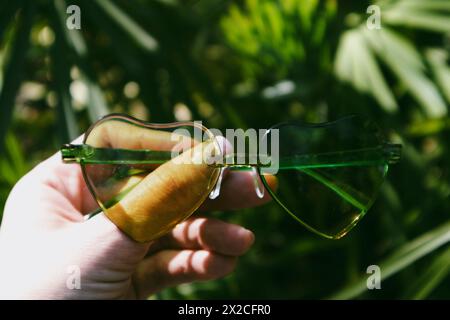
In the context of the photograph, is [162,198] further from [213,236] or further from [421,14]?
[421,14]

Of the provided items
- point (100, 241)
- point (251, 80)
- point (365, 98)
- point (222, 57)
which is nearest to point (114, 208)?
point (100, 241)

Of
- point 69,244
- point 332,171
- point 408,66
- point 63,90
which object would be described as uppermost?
point 408,66

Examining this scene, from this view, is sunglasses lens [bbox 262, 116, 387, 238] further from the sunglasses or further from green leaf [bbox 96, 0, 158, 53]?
green leaf [bbox 96, 0, 158, 53]

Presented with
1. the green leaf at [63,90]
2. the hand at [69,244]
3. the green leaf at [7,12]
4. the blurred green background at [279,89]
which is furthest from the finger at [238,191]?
the green leaf at [7,12]

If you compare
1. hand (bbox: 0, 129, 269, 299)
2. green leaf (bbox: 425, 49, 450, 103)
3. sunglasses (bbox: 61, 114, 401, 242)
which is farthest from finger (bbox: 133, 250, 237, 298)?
green leaf (bbox: 425, 49, 450, 103)

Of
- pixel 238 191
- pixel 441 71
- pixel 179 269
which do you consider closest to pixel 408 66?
pixel 441 71

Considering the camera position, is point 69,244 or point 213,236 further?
point 213,236

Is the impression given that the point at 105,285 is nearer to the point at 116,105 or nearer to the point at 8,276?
the point at 8,276
